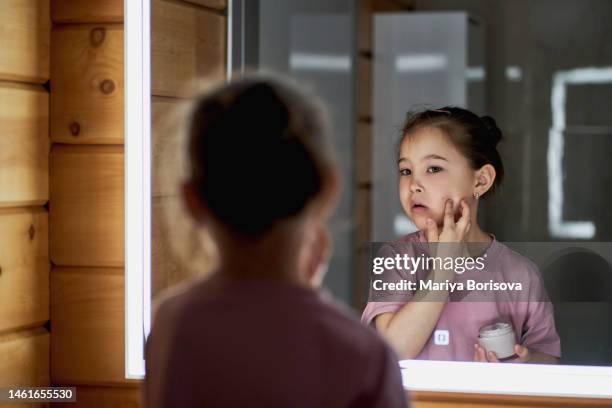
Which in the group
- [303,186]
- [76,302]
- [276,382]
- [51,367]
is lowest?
[51,367]

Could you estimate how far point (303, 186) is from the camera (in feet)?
2.49

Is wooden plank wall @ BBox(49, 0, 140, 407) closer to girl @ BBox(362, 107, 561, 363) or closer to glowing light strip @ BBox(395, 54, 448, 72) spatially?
girl @ BBox(362, 107, 561, 363)

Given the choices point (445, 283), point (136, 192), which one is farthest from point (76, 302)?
point (445, 283)

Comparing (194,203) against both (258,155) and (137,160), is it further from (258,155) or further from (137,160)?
(137,160)

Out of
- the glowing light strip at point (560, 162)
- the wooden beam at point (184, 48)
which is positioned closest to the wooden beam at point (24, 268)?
the wooden beam at point (184, 48)

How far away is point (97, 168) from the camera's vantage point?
201 centimetres

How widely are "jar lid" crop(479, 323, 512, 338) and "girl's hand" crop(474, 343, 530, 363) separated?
0.03 meters

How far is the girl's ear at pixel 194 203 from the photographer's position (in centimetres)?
78

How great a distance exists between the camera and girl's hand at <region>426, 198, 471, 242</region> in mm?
1874

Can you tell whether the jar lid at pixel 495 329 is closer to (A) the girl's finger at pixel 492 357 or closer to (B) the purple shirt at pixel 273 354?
(A) the girl's finger at pixel 492 357

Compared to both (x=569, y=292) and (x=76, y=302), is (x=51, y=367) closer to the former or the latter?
(x=76, y=302)

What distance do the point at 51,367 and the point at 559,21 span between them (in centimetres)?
161

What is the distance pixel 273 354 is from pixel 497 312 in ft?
3.97

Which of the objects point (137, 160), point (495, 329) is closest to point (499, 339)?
point (495, 329)
